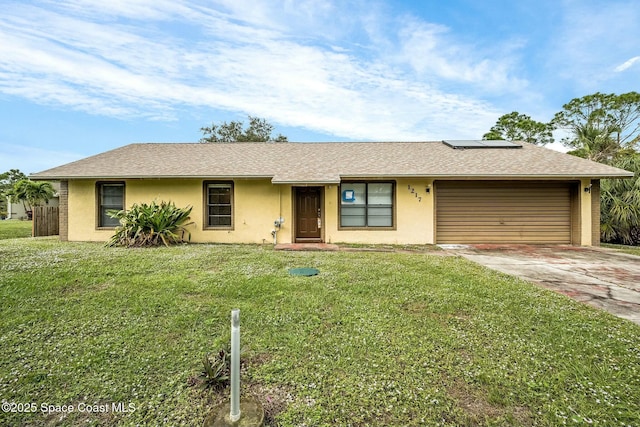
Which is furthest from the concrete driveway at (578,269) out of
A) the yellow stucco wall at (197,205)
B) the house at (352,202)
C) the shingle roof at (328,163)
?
the yellow stucco wall at (197,205)

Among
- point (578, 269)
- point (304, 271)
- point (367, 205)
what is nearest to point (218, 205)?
point (367, 205)

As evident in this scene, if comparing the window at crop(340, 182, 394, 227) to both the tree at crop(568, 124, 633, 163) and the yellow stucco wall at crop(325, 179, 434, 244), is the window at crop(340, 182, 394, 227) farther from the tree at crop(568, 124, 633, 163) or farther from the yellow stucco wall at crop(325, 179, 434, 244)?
the tree at crop(568, 124, 633, 163)

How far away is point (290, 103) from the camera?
706 inches

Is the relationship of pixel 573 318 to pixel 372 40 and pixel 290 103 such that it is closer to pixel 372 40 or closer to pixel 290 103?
pixel 372 40

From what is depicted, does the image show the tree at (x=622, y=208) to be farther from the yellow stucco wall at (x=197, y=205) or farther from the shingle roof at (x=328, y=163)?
the yellow stucco wall at (x=197, y=205)

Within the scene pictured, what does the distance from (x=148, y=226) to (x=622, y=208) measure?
16595 millimetres

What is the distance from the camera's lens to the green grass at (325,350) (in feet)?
7.32

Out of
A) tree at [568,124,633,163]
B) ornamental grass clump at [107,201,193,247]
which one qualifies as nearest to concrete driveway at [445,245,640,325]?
ornamental grass clump at [107,201,193,247]

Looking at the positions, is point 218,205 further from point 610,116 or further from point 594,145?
point 610,116

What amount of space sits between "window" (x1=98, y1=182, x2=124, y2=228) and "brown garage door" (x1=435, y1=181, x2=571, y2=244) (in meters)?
11.4

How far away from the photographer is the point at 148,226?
888 centimetres

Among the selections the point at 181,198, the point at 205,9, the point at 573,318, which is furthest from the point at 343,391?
the point at 205,9

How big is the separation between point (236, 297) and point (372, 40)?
13994 millimetres

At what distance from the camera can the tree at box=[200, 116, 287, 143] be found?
1108 inches
